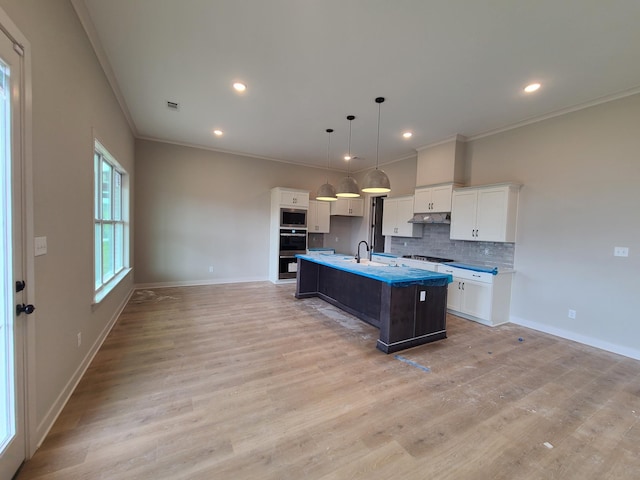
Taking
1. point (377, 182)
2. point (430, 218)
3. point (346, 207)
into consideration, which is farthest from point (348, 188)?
point (346, 207)

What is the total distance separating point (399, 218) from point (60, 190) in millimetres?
5339

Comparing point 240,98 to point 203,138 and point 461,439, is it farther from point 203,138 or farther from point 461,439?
point 461,439

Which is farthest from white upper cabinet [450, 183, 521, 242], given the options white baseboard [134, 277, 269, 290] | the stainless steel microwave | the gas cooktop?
white baseboard [134, 277, 269, 290]

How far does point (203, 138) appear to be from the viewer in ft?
17.6

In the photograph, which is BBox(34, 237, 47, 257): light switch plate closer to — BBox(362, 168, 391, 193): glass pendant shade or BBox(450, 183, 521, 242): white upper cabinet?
BBox(362, 168, 391, 193): glass pendant shade

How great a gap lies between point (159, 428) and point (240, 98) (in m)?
3.74

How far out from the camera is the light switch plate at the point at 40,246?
1585 mm

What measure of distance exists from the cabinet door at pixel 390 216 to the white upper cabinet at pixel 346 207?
1.30 m

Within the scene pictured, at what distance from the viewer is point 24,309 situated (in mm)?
1439

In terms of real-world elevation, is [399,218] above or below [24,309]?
above

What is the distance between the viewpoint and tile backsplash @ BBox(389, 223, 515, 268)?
4.30m

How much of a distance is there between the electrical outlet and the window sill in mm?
5979

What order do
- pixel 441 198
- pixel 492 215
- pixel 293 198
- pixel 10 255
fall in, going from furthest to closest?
pixel 293 198, pixel 441 198, pixel 492 215, pixel 10 255

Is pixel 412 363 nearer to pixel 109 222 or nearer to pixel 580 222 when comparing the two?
pixel 580 222
